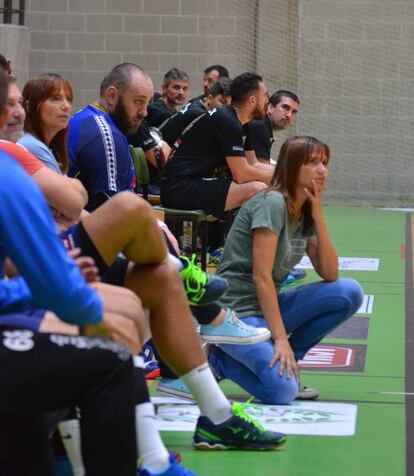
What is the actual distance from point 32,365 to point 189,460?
1471mm

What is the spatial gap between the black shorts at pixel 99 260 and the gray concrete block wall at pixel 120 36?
35.0 feet

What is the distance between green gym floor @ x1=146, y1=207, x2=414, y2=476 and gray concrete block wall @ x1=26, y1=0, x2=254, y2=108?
6.11m

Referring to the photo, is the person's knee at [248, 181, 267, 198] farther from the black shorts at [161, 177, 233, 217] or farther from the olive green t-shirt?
the olive green t-shirt

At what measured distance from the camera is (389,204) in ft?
48.1

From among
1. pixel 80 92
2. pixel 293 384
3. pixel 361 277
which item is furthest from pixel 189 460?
pixel 80 92

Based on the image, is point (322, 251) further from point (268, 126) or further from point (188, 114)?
point (268, 126)

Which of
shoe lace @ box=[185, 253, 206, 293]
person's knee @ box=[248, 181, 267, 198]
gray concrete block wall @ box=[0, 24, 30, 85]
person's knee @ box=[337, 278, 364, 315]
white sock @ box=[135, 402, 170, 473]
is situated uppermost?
gray concrete block wall @ box=[0, 24, 30, 85]

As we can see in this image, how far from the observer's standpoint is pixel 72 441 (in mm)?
3215

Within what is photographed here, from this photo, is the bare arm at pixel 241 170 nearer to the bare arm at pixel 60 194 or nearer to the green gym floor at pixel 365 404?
the green gym floor at pixel 365 404

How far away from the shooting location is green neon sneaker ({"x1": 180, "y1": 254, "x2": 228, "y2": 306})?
4109mm

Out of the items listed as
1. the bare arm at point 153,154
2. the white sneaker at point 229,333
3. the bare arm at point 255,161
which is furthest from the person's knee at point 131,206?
the bare arm at point 255,161

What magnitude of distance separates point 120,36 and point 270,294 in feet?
33.2

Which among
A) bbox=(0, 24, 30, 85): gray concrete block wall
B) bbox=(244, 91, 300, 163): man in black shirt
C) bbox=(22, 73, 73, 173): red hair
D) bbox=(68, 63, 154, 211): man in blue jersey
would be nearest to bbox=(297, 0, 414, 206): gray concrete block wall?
bbox=(0, 24, 30, 85): gray concrete block wall

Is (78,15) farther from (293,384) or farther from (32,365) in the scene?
(32,365)
